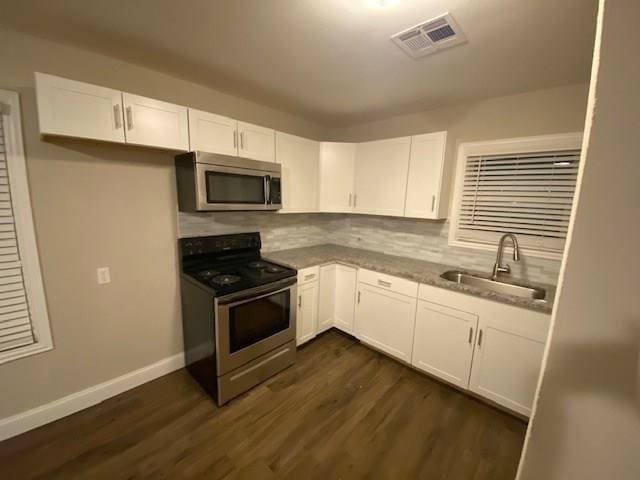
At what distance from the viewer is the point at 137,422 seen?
5.83ft

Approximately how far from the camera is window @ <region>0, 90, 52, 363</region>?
1.48m

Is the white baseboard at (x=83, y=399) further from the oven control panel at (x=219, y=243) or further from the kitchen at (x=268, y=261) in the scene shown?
the oven control panel at (x=219, y=243)

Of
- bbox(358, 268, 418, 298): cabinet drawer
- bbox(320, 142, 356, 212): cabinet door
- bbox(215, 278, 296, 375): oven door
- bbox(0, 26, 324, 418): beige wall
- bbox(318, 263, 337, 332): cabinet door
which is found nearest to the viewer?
bbox(0, 26, 324, 418): beige wall

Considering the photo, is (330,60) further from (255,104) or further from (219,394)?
(219,394)

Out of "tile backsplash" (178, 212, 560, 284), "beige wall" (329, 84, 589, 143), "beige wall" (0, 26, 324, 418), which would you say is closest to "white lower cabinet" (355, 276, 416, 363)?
"tile backsplash" (178, 212, 560, 284)

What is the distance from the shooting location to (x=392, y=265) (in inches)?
97.7

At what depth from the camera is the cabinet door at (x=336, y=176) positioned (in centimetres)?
284

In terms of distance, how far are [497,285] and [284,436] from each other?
2.01 m

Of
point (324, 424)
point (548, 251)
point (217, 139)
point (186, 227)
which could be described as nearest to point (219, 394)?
point (324, 424)

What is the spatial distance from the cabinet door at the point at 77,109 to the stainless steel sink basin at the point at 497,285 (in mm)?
2622

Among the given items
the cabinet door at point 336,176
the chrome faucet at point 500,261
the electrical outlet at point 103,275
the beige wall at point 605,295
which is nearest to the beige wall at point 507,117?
the cabinet door at point 336,176

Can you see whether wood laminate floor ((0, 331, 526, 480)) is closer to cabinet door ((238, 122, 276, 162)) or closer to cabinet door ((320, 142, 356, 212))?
cabinet door ((320, 142, 356, 212))

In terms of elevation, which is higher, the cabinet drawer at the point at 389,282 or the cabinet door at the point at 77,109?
the cabinet door at the point at 77,109

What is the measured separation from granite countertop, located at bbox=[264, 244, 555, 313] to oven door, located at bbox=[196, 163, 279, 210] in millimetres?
657
